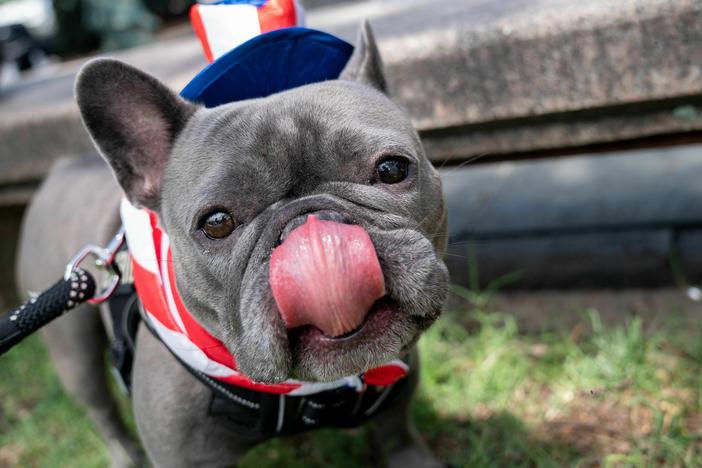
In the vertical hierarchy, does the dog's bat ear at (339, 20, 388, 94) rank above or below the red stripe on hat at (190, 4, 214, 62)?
below

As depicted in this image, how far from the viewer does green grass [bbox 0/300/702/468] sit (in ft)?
8.25

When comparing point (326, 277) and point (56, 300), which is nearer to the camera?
point (326, 277)

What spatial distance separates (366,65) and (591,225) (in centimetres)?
208

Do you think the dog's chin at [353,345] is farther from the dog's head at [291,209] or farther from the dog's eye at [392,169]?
the dog's eye at [392,169]

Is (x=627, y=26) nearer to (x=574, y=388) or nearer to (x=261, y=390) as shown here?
(x=574, y=388)

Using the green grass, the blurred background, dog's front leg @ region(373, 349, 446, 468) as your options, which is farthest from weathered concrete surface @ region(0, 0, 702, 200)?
dog's front leg @ region(373, 349, 446, 468)

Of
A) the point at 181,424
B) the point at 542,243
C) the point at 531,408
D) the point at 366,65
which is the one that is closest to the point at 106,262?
the point at 181,424

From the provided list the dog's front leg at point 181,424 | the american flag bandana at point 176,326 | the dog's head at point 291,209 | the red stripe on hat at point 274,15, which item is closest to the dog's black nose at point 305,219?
the dog's head at point 291,209

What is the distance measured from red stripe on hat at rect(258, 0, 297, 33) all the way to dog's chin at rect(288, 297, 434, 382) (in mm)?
1001

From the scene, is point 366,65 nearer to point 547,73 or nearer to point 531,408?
point 547,73

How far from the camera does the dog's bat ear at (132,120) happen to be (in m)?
1.93

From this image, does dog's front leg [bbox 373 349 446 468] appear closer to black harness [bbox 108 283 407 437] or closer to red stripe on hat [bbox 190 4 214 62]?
black harness [bbox 108 283 407 437]

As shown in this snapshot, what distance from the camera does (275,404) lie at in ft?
6.43

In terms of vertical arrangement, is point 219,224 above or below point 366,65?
below
